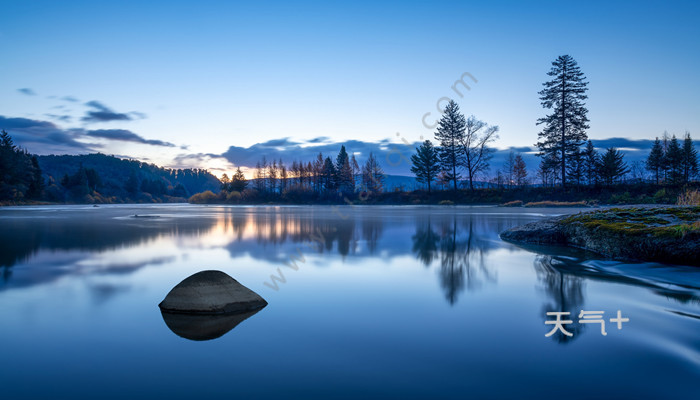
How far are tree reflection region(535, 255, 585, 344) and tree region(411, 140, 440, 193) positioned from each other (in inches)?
2351

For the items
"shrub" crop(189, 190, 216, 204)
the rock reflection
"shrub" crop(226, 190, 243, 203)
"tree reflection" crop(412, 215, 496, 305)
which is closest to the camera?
the rock reflection

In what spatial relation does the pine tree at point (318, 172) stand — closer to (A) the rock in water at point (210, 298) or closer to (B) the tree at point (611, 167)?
(B) the tree at point (611, 167)

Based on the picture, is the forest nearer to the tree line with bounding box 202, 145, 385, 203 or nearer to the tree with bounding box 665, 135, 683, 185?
the tree line with bounding box 202, 145, 385, 203

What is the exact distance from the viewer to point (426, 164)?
66375 mm

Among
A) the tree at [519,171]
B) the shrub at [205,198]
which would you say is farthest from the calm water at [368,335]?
the shrub at [205,198]

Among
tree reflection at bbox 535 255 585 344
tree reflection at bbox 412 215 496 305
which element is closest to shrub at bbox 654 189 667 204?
tree reflection at bbox 412 215 496 305

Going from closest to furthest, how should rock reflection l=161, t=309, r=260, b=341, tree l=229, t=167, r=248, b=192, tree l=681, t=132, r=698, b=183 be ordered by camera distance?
rock reflection l=161, t=309, r=260, b=341, tree l=681, t=132, r=698, b=183, tree l=229, t=167, r=248, b=192

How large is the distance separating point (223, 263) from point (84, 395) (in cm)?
573

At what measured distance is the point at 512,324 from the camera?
411cm

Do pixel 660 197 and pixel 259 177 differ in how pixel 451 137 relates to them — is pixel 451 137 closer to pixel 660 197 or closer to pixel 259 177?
pixel 660 197

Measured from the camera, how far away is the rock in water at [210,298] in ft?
14.5

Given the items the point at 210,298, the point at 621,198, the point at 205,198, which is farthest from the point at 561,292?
the point at 205,198

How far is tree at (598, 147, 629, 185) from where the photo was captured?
4866cm

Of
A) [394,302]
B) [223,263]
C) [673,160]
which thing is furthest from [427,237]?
[673,160]
